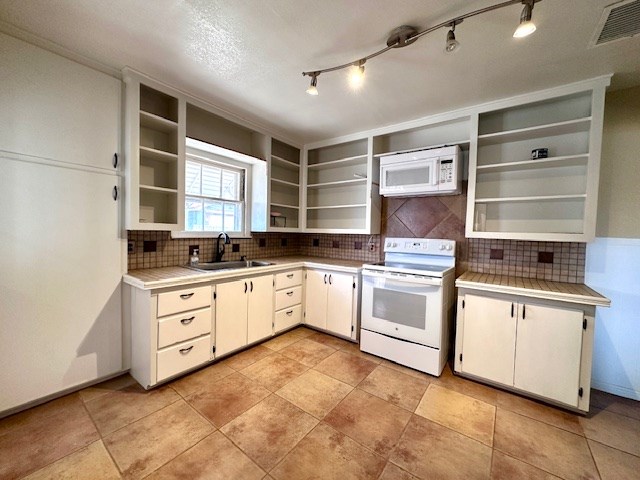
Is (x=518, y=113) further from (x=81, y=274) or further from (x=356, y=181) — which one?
(x=81, y=274)

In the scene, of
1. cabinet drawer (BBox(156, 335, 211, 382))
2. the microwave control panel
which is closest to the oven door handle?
the microwave control panel

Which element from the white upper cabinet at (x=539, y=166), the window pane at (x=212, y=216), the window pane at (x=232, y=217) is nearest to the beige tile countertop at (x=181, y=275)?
the window pane at (x=212, y=216)

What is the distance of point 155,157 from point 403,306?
2.69 metres

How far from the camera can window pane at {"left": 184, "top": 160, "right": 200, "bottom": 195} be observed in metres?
2.79

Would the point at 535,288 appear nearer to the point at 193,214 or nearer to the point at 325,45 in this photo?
the point at 325,45

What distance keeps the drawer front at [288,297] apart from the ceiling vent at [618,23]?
311 centimetres

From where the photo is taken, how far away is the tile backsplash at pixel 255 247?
95.4 inches

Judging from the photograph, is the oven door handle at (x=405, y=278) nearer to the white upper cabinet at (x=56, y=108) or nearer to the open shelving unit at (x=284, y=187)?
the open shelving unit at (x=284, y=187)

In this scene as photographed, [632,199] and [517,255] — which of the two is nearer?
[632,199]

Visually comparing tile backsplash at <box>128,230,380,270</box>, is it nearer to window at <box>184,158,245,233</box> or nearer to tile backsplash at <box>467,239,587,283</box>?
window at <box>184,158,245,233</box>

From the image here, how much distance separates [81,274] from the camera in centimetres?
195

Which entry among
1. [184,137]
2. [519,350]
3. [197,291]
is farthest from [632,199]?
[184,137]

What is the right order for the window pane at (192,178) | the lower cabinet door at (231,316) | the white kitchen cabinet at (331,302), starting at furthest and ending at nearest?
the white kitchen cabinet at (331,302)
the window pane at (192,178)
the lower cabinet door at (231,316)

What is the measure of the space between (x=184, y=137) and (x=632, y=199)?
3.78m
